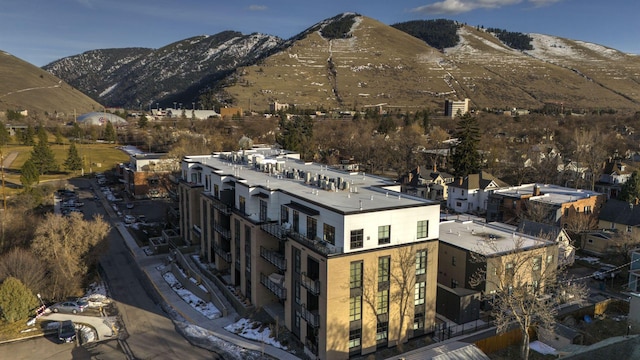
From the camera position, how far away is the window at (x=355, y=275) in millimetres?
25266

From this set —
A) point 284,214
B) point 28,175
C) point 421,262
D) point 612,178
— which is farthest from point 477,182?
point 28,175

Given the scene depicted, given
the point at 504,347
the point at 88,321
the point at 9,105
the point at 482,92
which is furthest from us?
the point at 482,92

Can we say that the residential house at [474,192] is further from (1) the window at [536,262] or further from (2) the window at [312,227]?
(2) the window at [312,227]

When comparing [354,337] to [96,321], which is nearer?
[354,337]

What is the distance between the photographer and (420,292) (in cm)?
2822

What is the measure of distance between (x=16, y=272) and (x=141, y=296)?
9421 millimetres

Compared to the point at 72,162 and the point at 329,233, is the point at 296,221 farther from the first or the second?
the point at 72,162

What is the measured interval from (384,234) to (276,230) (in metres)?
7.96

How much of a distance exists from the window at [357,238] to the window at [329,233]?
1.17 metres

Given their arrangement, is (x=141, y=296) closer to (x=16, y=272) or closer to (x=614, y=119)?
(x=16, y=272)

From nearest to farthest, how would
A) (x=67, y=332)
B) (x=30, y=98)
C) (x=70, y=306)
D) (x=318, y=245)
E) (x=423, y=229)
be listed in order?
(x=318, y=245) < (x=423, y=229) < (x=67, y=332) < (x=70, y=306) < (x=30, y=98)

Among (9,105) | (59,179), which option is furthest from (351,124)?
(9,105)

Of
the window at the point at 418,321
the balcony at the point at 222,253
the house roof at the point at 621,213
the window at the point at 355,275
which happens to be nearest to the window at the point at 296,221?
the window at the point at 355,275

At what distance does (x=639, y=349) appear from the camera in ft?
54.7
